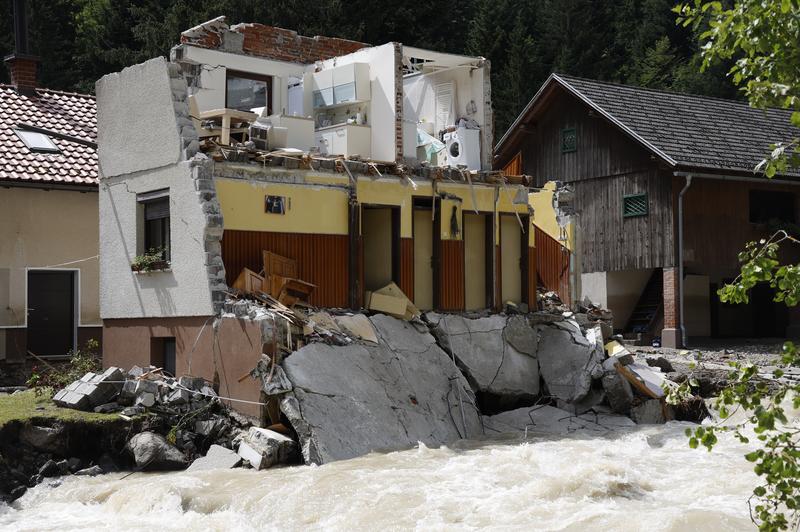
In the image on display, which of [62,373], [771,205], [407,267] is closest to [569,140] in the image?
[771,205]

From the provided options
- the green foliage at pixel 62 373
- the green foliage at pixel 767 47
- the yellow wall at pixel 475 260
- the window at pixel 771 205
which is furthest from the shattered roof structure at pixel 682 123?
the green foliage at pixel 767 47

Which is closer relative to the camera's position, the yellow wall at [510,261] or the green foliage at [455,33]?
the yellow wall at [510,261]

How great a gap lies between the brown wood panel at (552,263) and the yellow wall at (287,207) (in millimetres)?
5763

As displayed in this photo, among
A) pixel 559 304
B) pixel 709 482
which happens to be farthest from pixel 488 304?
pixel 709 482

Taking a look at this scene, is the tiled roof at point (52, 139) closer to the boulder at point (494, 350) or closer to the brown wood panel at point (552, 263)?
the boulder at point (494, 350)

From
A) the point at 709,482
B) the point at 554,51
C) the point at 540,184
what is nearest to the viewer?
the point at 709,482

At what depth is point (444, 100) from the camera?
23531 millimetres

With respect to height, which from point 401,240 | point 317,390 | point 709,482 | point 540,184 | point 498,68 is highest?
point 498,68

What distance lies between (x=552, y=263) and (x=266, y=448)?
9875 millimetres

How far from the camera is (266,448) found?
14188 millimetres

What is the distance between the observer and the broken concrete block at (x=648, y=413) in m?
→ 18.0

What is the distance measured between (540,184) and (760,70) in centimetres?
2485

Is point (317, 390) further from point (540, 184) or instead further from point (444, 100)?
point (540, 184)

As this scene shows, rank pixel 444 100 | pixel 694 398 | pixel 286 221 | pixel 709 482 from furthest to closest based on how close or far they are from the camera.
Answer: pixel 444 100
pixel 694 398
pixel 286 221
pixel 709 482
